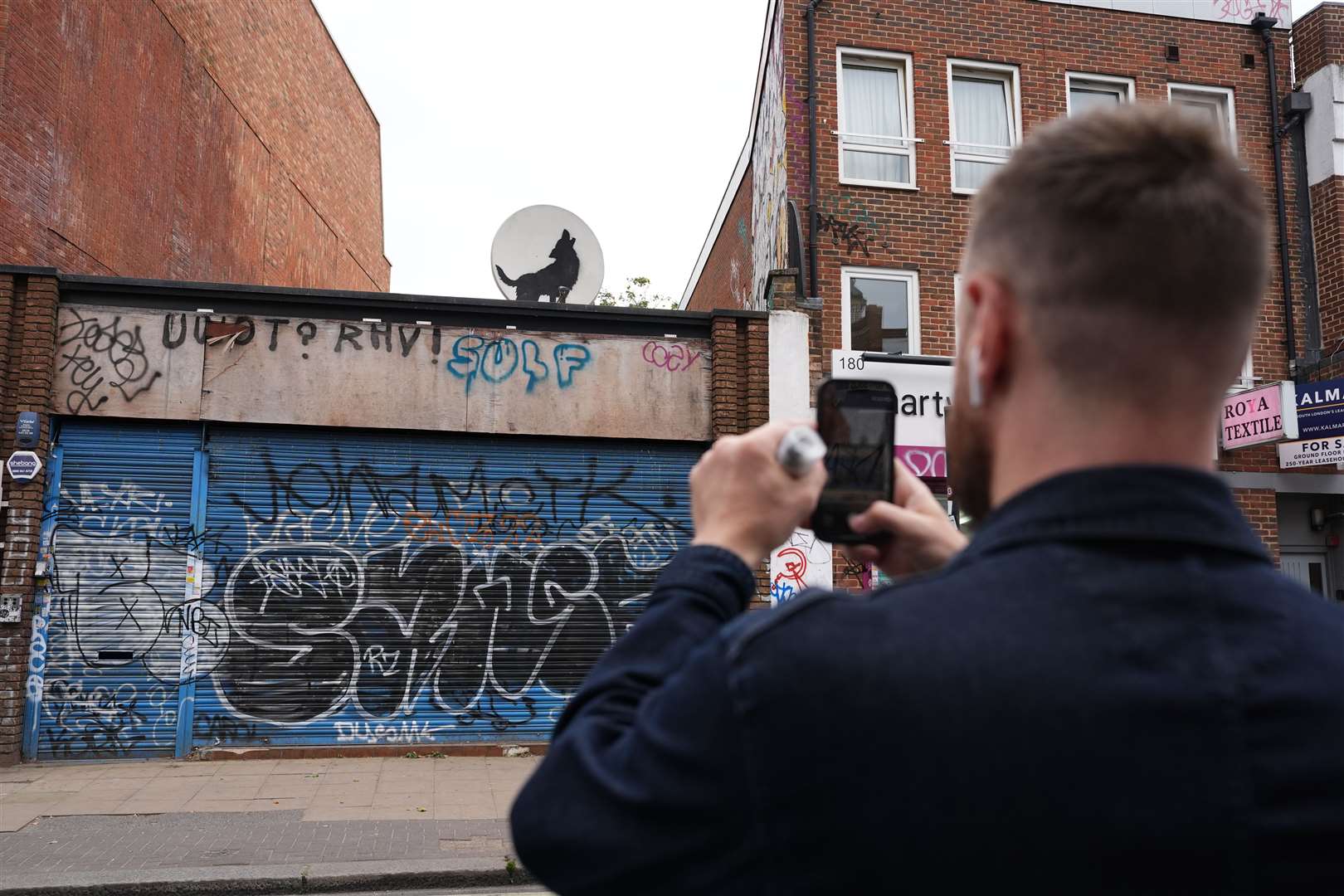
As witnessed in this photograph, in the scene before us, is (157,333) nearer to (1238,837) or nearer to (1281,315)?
(1238,837)

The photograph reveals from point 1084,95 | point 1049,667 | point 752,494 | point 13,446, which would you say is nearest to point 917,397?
point 1084,95

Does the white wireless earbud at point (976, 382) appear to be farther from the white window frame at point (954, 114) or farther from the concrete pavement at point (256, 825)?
the white window frame at point (954, 114)

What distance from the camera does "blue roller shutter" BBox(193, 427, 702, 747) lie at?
1108 cm

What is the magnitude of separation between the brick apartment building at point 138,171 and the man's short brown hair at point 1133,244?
11742mm

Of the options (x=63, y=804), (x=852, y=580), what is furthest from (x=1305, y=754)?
(x=852, y=580)

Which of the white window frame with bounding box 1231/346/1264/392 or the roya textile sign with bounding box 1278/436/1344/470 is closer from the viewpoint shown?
the roya textile sign with bounding box 1278/436/1344/470

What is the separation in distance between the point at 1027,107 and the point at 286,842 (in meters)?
13.3

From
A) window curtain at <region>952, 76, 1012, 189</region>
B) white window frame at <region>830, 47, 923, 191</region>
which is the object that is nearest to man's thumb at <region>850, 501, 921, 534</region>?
white window frame at <region>830, 47, 923, 191</region>

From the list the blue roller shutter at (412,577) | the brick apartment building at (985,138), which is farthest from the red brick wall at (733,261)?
the blue roller shutter at (412,577)

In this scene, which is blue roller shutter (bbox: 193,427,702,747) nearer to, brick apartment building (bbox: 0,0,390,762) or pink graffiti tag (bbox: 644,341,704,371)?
pink graffiti tag (bbox: 644,341,704,371)

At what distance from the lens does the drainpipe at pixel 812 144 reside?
44.5 ft

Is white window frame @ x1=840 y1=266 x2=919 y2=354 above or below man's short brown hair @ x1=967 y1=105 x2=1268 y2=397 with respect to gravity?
above

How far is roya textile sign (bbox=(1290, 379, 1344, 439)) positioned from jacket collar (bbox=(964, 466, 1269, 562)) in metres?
14.3

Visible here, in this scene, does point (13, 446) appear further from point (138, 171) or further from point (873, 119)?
point (873, 119)
